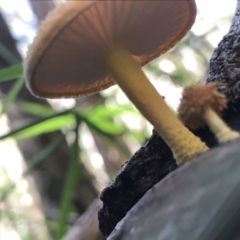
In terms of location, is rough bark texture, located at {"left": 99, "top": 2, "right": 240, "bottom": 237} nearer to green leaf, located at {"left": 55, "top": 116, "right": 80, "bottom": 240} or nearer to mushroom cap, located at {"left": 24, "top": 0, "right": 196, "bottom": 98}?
mushroom cap, located at {"left": 24, "top": 0, "right": 196, "bottom": 98}

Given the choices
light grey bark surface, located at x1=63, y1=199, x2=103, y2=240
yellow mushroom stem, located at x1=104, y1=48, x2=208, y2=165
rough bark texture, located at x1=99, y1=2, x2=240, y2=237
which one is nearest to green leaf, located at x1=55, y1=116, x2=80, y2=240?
light grey bark surface, located at x1=63, y1=199, x2=103, y2=240

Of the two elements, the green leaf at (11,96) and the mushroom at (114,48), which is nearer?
the mushroom at (114,48)

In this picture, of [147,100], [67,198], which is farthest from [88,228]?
[147,100]

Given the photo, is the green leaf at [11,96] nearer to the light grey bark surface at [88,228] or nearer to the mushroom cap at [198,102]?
the light grey bark surface at [88,228]

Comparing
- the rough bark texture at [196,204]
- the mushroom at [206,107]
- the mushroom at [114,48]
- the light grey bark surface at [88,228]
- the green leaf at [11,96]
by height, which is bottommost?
the rough bark texture at [196,204]

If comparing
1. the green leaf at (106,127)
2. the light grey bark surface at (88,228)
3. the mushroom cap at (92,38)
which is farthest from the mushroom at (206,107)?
the green leaf at (106,127)

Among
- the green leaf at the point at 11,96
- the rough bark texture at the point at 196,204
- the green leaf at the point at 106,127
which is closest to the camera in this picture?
the rough bark texture at the point at 196,204

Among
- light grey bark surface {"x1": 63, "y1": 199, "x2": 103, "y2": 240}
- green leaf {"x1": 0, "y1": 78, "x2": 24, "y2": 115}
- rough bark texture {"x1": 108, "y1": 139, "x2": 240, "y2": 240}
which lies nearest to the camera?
rough bark texture {"x1": 108, "y1": 139, "x2": 240, "y2": 240}
